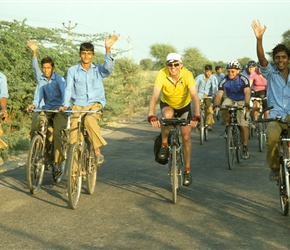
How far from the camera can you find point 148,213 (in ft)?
26.3

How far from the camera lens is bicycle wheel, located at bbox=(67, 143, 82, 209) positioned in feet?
27.0

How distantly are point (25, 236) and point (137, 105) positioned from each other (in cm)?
3099

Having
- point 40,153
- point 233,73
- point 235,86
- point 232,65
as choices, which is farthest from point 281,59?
point 235,86

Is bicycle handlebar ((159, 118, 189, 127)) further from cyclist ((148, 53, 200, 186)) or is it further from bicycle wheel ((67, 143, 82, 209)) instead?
bicycle wheel ((67, 143, 82, 209))

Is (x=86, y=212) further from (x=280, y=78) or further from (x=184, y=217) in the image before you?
(x=280, y=78)

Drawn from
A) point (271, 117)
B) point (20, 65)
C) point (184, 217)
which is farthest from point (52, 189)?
point (20, 65)

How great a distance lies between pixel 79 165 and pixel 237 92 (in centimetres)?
567

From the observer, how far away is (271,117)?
805 centimetres

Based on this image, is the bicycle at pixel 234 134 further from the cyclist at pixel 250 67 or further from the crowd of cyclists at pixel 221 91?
the cyclist at pixel 250 67

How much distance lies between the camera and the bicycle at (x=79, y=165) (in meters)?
8.32

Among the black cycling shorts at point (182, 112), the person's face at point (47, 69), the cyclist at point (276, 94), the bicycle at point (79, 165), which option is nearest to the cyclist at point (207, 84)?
the person's face at point (47, 69)

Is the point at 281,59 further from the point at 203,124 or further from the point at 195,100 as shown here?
the point at 203,124

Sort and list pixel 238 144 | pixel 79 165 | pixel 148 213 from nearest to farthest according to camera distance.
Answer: pixel 148 213 → pixel 79 165 → pixel 238 144

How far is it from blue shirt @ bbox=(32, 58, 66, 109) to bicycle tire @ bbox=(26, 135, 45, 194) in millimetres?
887
